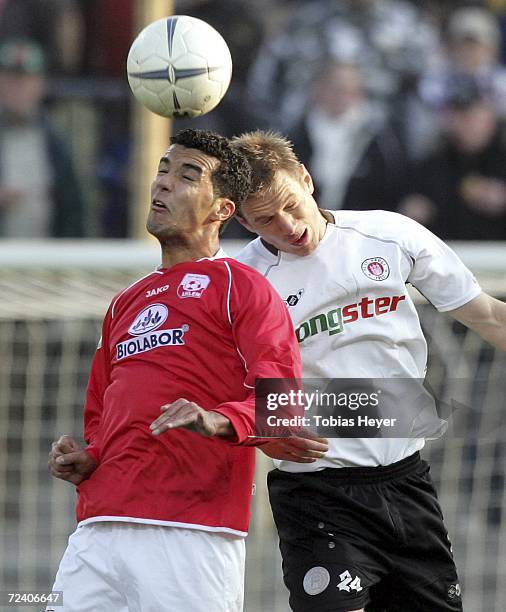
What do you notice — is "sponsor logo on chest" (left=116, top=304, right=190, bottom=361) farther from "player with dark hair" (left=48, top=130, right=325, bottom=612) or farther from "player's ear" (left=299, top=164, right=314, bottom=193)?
"player's ear" (left=299, top=164, right=314, bottom=193)

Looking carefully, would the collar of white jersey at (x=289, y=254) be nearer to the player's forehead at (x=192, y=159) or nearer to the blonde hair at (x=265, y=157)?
the blonde hair at (x=265, y=157)

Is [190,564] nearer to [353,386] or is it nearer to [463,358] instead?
[353,386]

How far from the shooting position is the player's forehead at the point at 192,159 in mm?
4188

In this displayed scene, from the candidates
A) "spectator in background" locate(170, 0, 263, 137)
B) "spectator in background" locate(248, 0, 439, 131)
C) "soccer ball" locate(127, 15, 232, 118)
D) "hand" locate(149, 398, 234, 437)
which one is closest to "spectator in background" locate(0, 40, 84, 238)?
"spectator in background" locate(170, 0, 263, 137)

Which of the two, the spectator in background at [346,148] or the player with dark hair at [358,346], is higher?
the spectator in background at [346,148]

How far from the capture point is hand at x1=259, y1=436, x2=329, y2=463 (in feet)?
12.3

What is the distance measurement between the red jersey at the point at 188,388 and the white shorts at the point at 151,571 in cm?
5

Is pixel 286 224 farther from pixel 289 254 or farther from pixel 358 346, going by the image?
pixel 358 346

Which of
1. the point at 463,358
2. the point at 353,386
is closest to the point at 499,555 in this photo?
the point at 463,358

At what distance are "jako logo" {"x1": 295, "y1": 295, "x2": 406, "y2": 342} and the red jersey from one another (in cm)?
37

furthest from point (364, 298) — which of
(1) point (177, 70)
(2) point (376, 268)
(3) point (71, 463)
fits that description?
(3) point (71, 463)

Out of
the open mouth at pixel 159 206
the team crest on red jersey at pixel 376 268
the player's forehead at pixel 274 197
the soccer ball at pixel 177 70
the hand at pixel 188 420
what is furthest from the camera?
the soccer ball at pixel 177 70

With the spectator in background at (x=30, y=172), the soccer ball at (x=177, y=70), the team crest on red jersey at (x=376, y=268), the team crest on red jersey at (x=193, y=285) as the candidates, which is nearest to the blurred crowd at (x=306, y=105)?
the spectator in background at (x=30, y=172)

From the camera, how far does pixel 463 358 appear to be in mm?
7055
